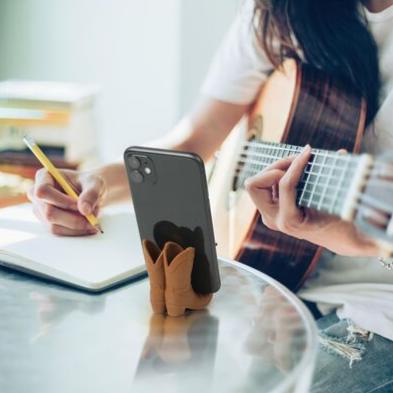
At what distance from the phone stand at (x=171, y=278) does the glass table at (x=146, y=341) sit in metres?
0.01

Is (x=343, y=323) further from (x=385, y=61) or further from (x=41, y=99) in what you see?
(x=41, y=99)

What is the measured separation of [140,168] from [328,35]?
1.42 ft

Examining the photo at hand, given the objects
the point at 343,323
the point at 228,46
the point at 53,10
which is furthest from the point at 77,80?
the point at 343,323

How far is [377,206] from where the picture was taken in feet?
1.52

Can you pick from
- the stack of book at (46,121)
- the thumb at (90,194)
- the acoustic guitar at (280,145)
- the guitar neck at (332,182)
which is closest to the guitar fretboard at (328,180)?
the guitar neck at (332,182)

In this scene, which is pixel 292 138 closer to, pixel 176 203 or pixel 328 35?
pixel 328 35

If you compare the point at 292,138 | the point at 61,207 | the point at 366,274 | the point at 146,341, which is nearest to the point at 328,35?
the point at 292,138

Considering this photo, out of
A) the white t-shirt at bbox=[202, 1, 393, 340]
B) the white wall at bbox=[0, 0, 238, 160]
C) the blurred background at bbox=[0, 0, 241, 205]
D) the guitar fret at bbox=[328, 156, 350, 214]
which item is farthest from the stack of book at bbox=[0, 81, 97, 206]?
the guitar fret at bbox=[328, 156, 350, 214]

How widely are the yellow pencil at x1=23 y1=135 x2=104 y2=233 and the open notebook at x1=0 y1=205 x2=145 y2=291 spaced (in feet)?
0.06

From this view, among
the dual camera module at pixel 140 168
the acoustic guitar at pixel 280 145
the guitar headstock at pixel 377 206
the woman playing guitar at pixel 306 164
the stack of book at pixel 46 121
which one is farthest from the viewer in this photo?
the stack of book at pixel 46 121

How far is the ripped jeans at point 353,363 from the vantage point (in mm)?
703

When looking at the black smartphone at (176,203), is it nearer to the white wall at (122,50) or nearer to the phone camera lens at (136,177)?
the phone camera lens at (136,177)

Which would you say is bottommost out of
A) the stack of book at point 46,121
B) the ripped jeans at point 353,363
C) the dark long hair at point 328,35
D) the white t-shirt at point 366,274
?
the stack of book at point 46,121

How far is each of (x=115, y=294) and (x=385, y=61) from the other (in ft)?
1.50
